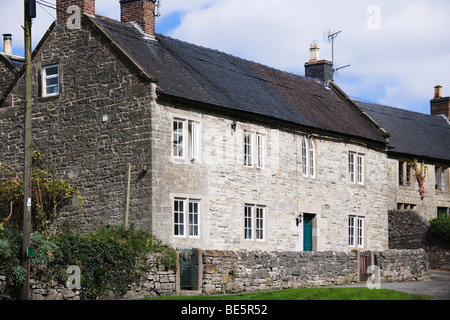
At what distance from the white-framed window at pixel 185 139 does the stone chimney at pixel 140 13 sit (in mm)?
5222

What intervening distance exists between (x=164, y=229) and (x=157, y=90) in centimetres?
461

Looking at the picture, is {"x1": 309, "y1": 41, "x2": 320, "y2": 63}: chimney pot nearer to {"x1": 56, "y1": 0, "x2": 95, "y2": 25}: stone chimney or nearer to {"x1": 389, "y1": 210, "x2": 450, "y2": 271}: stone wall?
{"x1": 389, "y1": 210, "x2": 450, "y2": 271}: stone wall

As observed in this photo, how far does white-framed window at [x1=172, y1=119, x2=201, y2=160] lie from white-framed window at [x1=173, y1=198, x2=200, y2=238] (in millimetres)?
1550

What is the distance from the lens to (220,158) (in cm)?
2834

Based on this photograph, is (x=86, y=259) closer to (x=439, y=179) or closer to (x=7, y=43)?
(x=7, y=43)

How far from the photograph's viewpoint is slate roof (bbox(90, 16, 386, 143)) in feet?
92.4

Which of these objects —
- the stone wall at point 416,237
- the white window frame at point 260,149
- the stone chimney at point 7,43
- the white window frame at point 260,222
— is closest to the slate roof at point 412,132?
the stone wall at point 416,237

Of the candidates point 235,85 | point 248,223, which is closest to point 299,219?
point 248,223

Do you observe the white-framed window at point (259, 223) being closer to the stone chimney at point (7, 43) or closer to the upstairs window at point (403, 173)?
the upstairs window at point (403, 173)

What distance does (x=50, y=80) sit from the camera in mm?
29547

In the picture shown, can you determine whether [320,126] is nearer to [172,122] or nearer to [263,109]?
[263,109]

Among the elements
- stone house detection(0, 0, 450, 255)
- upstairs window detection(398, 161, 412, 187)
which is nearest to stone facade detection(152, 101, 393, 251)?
stone house detection(0, 0, 450, 255)

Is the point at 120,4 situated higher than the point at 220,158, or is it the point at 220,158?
the point at 120,4
